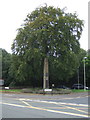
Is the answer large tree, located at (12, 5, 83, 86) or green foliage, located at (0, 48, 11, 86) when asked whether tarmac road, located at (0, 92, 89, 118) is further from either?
green foliage, located at (0, 48, 11, 86)

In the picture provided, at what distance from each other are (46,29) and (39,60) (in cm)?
517

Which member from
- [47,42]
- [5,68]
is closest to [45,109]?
[47,42]

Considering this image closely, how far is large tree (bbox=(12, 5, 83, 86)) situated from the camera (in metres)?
31.4

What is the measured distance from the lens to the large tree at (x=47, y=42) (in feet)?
103

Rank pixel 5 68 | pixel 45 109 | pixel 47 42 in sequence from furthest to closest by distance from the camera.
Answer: pixel 5 68 → pixel 47 42 → pixel 45 109

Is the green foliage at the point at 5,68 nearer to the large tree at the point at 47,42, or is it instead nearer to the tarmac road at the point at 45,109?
the large tree at the point at 47,42

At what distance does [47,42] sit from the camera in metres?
32.2

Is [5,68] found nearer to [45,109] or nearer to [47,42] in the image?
[47,42]

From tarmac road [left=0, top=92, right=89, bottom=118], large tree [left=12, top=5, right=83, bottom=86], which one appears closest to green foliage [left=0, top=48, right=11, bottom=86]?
large tree [left=12, top=5, right=83, bottom=86]

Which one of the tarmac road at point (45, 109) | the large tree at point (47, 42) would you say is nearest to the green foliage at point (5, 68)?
the large tree at point (47, 42)

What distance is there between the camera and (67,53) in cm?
3212

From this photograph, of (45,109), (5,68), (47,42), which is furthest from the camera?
(5,68)

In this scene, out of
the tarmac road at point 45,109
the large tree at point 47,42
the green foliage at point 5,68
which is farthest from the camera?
the green foliage at point 5,68

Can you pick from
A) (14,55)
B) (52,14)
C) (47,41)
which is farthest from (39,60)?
(52,14)
